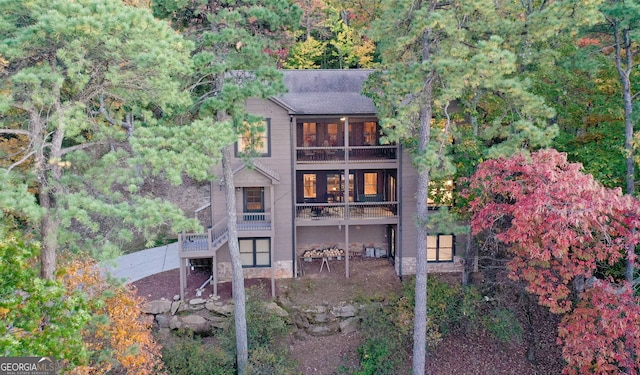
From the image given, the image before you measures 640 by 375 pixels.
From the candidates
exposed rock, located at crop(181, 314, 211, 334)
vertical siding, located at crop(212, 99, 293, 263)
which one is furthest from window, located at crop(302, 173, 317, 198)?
exposed rock, located at crop(181, 314, 211, 334)

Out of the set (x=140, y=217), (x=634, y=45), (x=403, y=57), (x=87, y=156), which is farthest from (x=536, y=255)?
(x=87, y=156)

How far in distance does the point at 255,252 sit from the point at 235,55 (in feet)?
27.4

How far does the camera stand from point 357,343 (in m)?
14.4

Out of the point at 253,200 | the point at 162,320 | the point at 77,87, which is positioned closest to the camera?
the point at 77,87

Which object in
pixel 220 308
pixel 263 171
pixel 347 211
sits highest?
pixel 263 171

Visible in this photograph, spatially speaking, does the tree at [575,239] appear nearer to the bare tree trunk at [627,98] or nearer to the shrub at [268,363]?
the bare tree trunk at [627,98]

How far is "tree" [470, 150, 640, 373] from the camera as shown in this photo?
10141 mm

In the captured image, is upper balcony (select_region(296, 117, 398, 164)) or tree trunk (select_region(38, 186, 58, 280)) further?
upper balcony (select_region(296, 117, 398, 164))

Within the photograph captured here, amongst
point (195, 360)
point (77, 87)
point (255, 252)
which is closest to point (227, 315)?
point (195, 360)

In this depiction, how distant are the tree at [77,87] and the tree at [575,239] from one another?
8392 millimetres

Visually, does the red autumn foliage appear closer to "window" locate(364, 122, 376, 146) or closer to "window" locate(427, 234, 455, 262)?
"window" locate(427, 234, 455, 262)

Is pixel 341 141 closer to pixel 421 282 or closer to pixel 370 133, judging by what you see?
pixel 370 133

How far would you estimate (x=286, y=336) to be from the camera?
14539 mm

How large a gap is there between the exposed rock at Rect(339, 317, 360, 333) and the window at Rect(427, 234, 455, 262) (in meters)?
5.00
